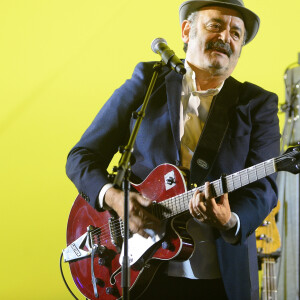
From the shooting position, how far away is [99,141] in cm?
220

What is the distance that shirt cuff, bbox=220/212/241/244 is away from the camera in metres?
1.86

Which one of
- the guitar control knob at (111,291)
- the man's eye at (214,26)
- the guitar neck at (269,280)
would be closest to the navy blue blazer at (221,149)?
the man's eye at (214,26)

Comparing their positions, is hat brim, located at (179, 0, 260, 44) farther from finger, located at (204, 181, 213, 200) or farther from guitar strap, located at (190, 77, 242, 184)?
finger, located at (204, 181, 213, 200)

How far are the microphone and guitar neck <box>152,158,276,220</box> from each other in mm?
434

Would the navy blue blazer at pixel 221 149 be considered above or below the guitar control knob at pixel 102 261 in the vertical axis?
above

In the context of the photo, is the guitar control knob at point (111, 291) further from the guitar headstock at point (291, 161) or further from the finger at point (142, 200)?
the guitar headstock at point (291, 161)

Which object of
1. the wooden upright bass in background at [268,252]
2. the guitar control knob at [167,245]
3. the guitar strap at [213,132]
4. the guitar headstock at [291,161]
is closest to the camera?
the guitar headstock at [291,161]

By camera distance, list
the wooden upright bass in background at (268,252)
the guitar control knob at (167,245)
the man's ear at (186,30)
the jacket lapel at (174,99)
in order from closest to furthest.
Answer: the guitar control knob at (167,245), the jacket lapel at (174,99), the man's ear at (186,30), the wooden upright bass in background at (268,252)

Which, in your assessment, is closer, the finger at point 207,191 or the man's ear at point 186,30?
the finger at point 207,191

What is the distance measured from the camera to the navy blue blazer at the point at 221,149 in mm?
1907

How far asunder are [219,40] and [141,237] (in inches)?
36.6

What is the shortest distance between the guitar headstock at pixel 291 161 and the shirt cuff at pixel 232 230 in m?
0.27

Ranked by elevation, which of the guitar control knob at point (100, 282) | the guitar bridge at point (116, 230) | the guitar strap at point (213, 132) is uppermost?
the guitar strap at point (213, 132)

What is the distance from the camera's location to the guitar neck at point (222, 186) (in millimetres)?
1775
